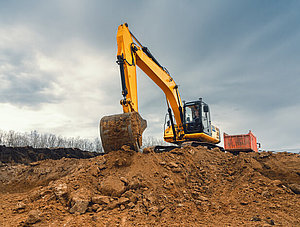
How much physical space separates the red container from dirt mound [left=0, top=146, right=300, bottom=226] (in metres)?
7.21

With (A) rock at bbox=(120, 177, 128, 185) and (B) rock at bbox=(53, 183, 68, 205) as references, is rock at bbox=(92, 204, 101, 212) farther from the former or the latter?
(A) rock at bbox=(120, 177, 128, 185)

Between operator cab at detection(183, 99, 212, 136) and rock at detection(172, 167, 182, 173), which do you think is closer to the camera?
rock at detection(172, 167, 182, 173)

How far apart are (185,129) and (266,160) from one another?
14.5 ft

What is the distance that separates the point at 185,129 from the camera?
440 inches

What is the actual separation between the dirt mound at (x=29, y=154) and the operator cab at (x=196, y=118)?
389 inches

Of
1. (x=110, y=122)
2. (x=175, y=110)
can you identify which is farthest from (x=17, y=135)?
(x=110, y=122)

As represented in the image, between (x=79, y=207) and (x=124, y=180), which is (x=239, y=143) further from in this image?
(x=79, y=207)

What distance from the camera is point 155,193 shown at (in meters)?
4.88

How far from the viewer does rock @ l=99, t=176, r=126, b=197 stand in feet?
15.1

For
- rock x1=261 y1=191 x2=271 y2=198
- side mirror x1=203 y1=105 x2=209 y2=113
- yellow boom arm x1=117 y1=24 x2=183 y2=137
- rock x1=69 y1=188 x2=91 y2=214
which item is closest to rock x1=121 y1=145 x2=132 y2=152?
yellow boom arm x1=117 y1=24 x2=183 y2=137

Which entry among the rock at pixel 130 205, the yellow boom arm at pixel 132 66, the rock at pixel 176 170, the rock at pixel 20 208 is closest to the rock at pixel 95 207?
the rock at pixel 130 205

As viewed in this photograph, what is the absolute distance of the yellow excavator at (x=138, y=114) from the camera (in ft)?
19.6

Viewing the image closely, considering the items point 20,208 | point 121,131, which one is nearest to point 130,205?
point 121,131

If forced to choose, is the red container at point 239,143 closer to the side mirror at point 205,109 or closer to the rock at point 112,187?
the side mirror at point 205,109
